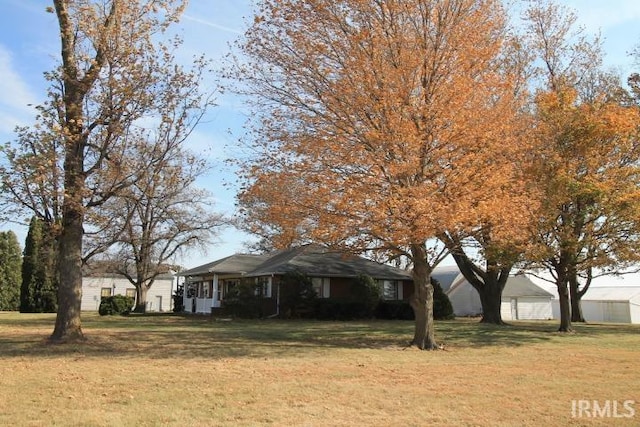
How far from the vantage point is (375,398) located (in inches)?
344

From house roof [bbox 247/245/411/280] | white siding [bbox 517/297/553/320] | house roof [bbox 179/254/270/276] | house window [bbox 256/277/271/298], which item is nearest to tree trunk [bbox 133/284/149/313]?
house roof [bbox 179/254/270/276]

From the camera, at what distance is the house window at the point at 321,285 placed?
33.6m

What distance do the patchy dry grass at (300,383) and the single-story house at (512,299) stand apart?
32.6m

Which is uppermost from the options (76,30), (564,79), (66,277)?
(564,79)

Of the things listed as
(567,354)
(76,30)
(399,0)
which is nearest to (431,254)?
(567,354)

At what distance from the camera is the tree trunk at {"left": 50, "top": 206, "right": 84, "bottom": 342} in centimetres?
1540

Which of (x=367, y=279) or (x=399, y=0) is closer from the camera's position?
(x=399, y=0)

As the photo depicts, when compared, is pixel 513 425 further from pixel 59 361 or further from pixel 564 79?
pixel 564 79

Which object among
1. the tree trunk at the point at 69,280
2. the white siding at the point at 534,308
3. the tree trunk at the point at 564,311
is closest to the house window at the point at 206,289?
the tree trunk at the point at 564,311

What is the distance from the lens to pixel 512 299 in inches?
2010

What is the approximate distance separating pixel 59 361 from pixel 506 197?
439 inches

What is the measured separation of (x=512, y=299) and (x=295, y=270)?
2708 cm

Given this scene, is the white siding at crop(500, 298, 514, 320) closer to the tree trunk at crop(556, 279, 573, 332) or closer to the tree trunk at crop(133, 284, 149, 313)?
the tree trunk at crop(556, 279, 573, 332)

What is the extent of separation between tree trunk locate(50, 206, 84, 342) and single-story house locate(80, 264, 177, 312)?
42.5 meters
